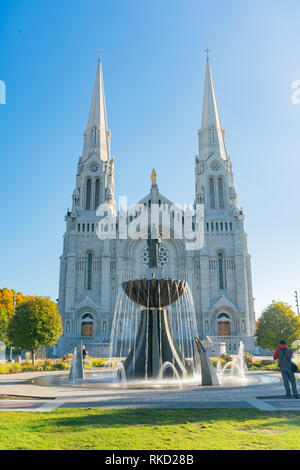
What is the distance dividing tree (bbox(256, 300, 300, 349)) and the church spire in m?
29.9

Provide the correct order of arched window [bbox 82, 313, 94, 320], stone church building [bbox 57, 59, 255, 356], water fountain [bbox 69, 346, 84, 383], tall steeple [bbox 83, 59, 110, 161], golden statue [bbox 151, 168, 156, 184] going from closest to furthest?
water fountain [bbox 69, 346, 84, 383] < stone church building [bbox 57, 59, 255, 356] < arched window [bbox 82, 313, 94, 320] < golden statue [bbox 151, 168, 156, 184] < tall steeple [bbox 83, 59, 110, 161]

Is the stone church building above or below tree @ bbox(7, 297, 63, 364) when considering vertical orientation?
above

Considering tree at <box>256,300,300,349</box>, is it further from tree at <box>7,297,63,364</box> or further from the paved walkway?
tree at <box>7,297,63,364</box>

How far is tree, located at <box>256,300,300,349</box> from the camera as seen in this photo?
25812mm

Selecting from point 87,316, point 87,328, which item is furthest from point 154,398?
point 87,316

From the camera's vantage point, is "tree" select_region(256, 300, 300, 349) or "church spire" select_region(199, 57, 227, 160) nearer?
"tree" select_region(256, 300, 300, 349)

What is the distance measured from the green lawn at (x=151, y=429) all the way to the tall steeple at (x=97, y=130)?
155ft

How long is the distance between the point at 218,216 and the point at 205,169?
742cm

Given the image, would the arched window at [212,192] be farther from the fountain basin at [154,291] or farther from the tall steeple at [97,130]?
the fountain basin at [154,291]

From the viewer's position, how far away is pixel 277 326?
85.8ft

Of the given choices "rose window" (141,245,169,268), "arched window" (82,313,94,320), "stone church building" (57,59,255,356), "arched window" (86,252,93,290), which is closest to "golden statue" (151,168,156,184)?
"stone church building" (57,59,255,356)

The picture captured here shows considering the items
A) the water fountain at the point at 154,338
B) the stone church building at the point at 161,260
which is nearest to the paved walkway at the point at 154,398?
the water fountain at the point at 154,338

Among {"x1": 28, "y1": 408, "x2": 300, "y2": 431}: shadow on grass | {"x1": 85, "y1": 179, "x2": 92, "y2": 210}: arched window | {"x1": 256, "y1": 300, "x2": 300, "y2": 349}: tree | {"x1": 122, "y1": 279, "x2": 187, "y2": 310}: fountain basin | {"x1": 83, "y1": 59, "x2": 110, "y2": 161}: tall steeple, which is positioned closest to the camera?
{"x1": 28, "y1": 408, "x2": 300, "y2": 431}: shadow on grass

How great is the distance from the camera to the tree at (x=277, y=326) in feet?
84.7
